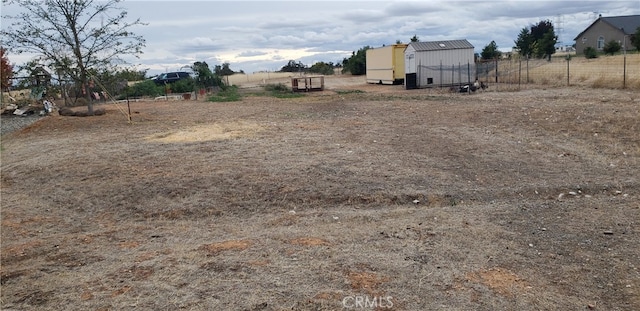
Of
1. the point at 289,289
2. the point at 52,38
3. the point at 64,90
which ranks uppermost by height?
the point at 52,38

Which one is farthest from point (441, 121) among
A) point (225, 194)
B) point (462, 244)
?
point (462, 244)

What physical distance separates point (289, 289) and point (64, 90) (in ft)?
80.3

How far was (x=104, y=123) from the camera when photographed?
1756 centimetres

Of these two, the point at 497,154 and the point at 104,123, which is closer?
the point at 497,154

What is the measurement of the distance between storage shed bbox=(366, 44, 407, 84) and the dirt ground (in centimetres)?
2376

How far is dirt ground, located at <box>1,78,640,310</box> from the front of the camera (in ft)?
14.1

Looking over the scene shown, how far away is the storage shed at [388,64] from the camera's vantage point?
36041 millimetres

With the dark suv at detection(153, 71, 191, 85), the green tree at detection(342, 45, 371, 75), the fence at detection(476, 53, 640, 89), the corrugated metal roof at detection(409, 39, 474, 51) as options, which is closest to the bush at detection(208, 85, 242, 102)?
the dark suv at detection(153, 71, 191, 85)

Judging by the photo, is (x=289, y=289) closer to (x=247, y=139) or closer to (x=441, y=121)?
(x=247, y=139)

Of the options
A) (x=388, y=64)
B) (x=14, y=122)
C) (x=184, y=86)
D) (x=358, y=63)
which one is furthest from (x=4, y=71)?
(x=358, y=63)

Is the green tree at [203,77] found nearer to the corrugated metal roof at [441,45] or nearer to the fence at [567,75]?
the corrugated metal roof at [441,45]

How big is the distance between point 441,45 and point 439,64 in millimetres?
1284

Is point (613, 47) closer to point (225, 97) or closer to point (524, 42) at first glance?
point (524, 42)

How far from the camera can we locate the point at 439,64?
32875 millimetres
